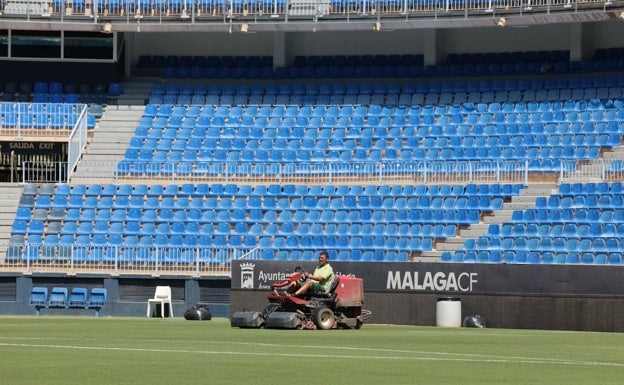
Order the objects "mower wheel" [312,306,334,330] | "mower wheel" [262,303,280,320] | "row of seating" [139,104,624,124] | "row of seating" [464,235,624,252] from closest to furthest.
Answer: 1. "mower wheel" [312,306,334,330]
2. "mower wheel" [262,303,280,320]
3. "row of seating" [464,235,624,252]
4. "row of seating" [139,104,624,124]

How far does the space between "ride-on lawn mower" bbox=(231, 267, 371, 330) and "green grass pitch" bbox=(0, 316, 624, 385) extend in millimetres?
557

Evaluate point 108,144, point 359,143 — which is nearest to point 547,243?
point 359,143

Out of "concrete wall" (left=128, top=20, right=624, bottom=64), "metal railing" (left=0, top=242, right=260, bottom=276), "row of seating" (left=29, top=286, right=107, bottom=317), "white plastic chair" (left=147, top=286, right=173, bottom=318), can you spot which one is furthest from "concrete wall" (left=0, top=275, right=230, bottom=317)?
"concrete wall" (left=128, top=20, right=624, bottom=64)

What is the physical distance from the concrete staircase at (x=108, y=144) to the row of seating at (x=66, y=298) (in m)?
6.46

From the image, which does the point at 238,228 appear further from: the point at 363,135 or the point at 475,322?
the point at 475,322

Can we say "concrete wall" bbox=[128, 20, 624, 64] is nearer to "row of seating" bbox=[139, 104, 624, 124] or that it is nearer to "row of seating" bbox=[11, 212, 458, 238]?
"row of seating" bbox=[139, 104, 624, 124]

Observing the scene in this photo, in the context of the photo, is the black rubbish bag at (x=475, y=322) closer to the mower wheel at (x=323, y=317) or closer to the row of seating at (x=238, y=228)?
the mower wheel at (x=323, y=317)

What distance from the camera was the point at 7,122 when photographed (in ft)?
158

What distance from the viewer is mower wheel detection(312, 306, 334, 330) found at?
1069 inches

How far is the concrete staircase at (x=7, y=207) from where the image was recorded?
43.5 m

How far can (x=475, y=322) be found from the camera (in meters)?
31.2

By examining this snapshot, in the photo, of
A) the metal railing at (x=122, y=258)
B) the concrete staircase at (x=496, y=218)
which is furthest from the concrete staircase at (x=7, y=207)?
the concrete staircase at (x=496, y=218)

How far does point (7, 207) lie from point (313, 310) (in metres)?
20.0

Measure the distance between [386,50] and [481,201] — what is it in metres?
12.5
